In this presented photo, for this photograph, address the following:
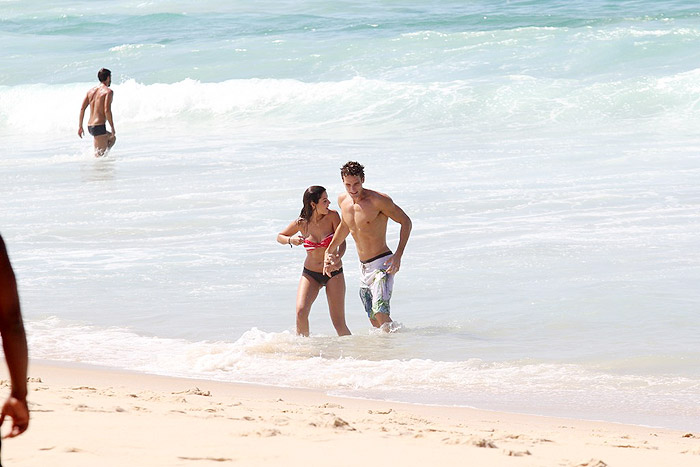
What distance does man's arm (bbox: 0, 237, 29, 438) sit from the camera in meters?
2.82

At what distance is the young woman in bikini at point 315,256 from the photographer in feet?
25.9

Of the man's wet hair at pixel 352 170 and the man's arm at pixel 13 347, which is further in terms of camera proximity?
the man's wet hair at pixel 352 170

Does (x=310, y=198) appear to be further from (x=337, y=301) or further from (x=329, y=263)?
(x=337, y=301)

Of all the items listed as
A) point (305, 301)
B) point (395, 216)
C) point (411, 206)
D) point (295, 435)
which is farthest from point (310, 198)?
point (411, 206)

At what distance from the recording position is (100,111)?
16703mm

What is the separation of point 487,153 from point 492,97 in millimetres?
5487

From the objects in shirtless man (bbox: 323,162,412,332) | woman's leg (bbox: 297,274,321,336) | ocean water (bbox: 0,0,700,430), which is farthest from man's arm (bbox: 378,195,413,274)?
ocean water (bbox: 0,0,700,430)

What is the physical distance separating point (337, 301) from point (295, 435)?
120 inches

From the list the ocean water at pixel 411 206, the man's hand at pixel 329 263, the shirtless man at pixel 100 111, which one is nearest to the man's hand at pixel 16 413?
the ocean water at pixel 411 206

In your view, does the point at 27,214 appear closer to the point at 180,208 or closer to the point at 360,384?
the point at 180,208

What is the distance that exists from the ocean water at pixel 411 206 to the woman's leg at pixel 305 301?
0.54 feet

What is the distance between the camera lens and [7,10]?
42.3m

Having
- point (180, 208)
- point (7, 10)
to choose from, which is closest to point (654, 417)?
point (180, 208)

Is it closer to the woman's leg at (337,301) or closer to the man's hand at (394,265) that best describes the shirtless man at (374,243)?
the man's hand at (394,265)
